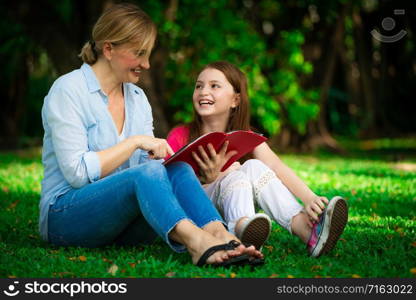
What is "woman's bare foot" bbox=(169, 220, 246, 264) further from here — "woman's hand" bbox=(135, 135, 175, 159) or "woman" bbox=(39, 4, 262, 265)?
"woman's hand" bbox=(135, 135, 175, 159)

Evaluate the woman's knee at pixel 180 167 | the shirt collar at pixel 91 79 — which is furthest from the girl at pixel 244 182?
the shirt collar at pixel 91 79

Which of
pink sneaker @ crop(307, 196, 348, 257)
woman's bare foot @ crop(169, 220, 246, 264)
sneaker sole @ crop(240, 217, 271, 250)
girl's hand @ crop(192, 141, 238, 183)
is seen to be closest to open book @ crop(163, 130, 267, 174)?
girl's hand @ crop(192, 141, 238, 183)

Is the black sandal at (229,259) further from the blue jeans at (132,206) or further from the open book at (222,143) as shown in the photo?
the open book at (222,143)

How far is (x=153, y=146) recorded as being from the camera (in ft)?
11.2

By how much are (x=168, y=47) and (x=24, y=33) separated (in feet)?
8.48

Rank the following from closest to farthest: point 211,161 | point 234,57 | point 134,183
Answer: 1. point 134,183
2. point 211,161
3. point 234,57

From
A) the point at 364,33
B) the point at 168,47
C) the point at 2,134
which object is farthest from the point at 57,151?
the point at 364,33

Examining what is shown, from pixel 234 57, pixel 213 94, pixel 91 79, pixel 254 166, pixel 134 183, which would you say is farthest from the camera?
pixel 234 57

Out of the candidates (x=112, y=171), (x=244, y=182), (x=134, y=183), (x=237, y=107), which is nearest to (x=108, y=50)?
(x=112, y=171)

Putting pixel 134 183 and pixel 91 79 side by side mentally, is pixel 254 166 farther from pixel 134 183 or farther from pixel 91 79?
pixel 91 79

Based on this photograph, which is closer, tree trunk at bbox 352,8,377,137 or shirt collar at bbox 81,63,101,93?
shirt collar at bbox 81,63,101,93

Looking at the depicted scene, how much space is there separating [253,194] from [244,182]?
192 mm

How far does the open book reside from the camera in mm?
3334

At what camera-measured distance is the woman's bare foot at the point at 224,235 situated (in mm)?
3085
